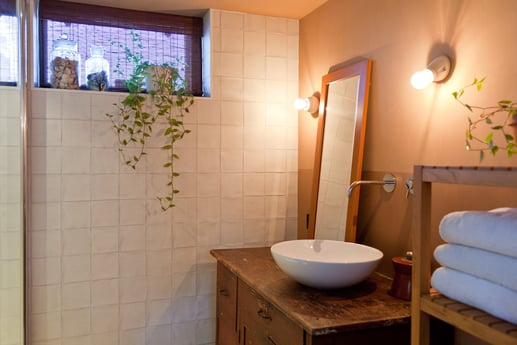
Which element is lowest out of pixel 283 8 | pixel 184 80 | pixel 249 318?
pixel 249 318

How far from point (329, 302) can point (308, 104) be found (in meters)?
1.21

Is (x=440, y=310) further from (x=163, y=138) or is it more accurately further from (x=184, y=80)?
(x=184, y=80)

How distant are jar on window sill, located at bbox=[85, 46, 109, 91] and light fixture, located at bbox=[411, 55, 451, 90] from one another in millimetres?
1575

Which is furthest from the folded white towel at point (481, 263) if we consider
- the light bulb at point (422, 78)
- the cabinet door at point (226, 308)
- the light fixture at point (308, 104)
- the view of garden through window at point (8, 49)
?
the view of garden through window at point (8, 49)

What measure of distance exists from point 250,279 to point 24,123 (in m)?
1.31

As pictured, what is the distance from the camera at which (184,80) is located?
101 inches

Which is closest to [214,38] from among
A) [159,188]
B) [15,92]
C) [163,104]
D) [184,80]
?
[184,80]

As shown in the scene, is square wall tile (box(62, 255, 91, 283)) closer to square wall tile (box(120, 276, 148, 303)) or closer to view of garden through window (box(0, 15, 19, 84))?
square wall tile (box(120, 276, 148, 303))

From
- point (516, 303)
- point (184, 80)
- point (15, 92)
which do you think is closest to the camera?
point (516, 303)

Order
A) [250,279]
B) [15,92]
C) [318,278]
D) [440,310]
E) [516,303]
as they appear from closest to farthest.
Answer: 1. [516,303]
2. [440,310]
3. [318,278]
4. [250,279]
5. [15,92]

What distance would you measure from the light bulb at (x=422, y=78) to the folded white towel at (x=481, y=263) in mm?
695

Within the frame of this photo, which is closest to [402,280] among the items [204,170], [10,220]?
[204,170]

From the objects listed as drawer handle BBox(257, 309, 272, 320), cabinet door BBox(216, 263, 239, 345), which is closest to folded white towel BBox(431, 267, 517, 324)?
drawer handle BBox(257, 309, 272, 320)

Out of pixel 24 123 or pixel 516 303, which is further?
pixel 24 123
